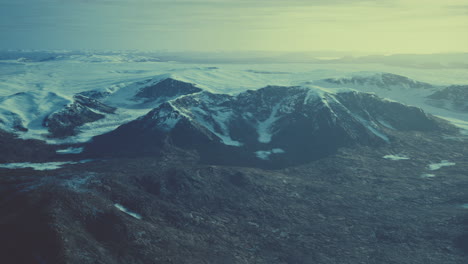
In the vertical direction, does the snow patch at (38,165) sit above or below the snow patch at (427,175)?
below

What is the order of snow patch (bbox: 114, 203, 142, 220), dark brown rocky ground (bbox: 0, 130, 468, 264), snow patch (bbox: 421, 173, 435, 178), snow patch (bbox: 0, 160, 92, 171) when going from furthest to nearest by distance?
snow patch (bbox: 421, 173, 435, 178), snow patch (bbox: 0, 160, 92, 171), snow patch (bbox: 114, 203, 142, 220), dark brown rocky ground (bbox: 0, 130, 468, 264)

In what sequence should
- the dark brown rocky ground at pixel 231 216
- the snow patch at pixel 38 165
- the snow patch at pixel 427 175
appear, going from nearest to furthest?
1. the dark brown rocky ground at pixel 231 216
2. the snow patch at pixel 38 165
3. the snow patch at pixel 427 175

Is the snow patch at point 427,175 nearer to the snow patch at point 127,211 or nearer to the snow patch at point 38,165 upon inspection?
the snow patch at point 127,211

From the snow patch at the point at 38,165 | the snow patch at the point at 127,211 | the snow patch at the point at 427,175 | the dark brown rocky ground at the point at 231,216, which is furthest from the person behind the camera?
the snow patch at the point at 427,175

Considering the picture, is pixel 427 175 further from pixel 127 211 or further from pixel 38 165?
pixel 38 165

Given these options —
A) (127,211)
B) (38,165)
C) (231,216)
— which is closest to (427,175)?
(231,216)

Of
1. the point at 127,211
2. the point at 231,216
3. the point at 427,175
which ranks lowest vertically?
the point at 231,216

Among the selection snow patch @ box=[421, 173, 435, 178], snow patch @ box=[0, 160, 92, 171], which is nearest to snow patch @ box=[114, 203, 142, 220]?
snow patch @ box=[0, 160, 92, 171]

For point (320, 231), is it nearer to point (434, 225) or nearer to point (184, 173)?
point (434, 225)

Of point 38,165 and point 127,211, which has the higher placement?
point 127,211

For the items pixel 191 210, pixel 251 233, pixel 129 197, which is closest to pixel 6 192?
pixel 129 197

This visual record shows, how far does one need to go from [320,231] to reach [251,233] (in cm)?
2467

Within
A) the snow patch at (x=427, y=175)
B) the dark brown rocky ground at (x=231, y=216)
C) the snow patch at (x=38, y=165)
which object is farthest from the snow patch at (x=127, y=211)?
the snow patch at (x=427, y=175)

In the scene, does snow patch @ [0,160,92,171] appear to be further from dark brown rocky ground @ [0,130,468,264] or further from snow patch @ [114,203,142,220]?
snow patch @ [114,203,142,220]
